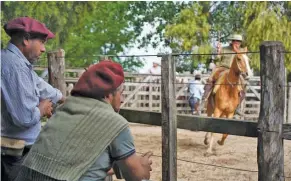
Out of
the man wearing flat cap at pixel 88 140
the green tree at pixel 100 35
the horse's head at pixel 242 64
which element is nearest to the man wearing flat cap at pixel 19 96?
the man wearing flat cap at pixel 88 140

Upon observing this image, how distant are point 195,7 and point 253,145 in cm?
1542

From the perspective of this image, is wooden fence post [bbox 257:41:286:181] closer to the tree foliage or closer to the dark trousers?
the dark trousers

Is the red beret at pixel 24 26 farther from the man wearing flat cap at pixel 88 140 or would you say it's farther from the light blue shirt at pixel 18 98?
the man wearing flat cap at pixel 88 140

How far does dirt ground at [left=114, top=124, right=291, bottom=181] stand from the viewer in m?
6.85

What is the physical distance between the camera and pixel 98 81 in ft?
8.39

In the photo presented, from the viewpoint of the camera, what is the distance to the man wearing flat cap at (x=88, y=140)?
248cm

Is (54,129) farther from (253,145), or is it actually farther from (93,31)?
(93,31)

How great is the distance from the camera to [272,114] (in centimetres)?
368

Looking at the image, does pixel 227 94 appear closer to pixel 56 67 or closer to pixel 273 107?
pixel 56 67

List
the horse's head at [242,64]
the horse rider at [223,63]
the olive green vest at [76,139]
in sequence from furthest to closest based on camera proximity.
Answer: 1. the horse rider at [223,63]
2. the horse's head at [242,64]
3. the olive green vest at [76,139]

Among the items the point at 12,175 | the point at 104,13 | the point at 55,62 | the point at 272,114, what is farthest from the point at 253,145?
the point at 104,13

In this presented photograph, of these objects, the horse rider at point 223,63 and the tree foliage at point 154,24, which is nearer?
the horse rider at point 223,63

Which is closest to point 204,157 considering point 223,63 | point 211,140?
point 211,140

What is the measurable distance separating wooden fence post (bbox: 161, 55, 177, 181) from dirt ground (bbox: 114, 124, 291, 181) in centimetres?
60
